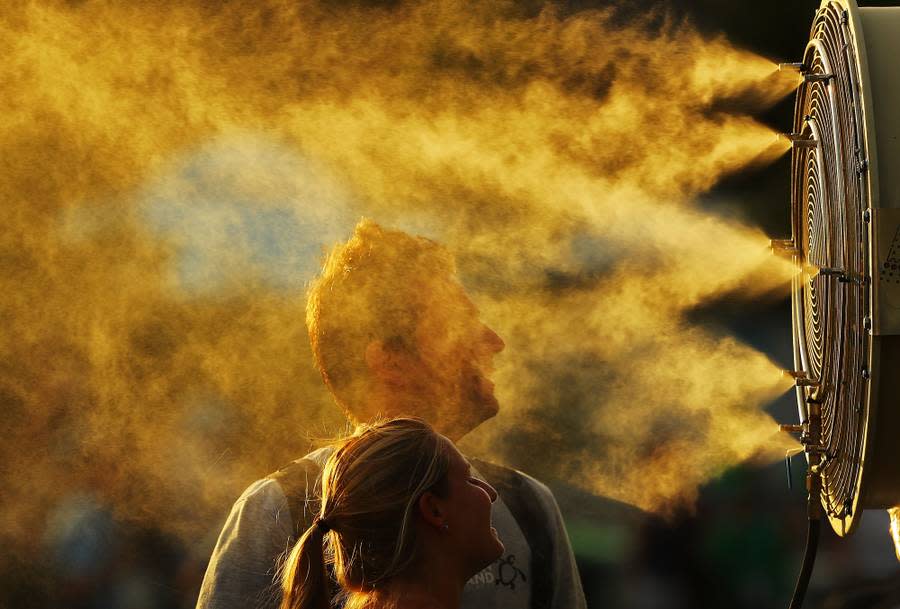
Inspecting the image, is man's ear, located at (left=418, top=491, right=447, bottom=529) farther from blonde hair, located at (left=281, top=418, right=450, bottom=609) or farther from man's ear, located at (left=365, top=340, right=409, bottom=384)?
man's ear, located at (left=365, top=340, right=409, bottom=384)

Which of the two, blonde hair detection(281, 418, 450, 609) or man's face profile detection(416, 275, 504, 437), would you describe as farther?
man's face profile detection(416, 275, 504, 437)

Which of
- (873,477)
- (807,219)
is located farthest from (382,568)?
(807,219)

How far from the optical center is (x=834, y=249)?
77.7 inches

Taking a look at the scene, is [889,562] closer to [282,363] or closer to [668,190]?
[668,190]

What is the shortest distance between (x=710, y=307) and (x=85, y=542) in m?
2.15

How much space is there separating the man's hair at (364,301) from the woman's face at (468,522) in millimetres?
735

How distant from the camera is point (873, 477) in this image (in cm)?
182

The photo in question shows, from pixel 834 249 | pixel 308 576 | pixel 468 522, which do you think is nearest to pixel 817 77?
pixel 834 249

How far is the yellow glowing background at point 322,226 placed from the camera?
12.3ft

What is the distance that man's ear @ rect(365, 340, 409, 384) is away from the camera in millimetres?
2584

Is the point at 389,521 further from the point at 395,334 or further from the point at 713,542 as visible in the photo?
the point at 713,542

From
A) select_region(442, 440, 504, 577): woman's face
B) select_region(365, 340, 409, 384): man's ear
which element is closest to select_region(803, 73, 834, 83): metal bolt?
select_region(442, 440, 504, 577): woman's face

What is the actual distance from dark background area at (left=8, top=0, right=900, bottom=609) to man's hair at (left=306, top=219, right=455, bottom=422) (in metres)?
1.48

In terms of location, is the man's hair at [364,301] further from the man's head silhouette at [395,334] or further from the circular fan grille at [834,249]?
the circular fan grille at [834,249]
